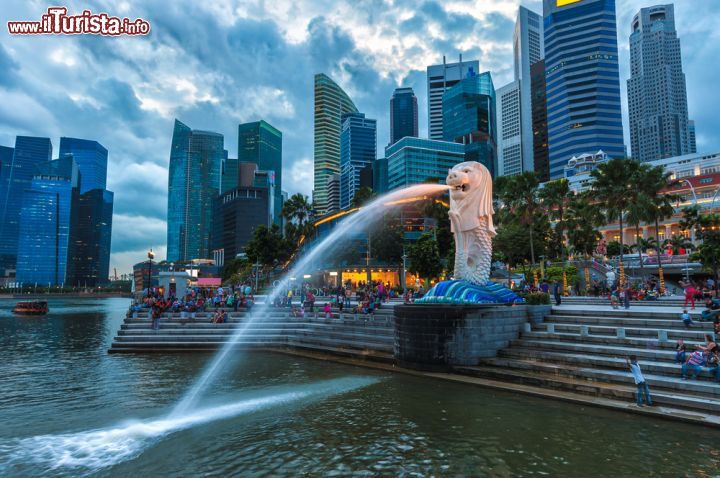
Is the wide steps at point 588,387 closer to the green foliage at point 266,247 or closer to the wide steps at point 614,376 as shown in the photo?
the wide steps at point 614,376

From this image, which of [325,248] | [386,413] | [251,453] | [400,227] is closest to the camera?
[251,453]

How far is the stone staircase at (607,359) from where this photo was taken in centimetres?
1109

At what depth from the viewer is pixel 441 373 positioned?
613 inches

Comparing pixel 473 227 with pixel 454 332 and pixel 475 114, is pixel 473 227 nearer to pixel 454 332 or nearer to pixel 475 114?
pixel 454 332

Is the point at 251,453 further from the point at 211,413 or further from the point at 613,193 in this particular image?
the point at 613,193

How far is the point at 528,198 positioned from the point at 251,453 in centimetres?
4269

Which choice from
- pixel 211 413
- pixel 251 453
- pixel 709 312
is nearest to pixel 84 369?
pixel 211 413

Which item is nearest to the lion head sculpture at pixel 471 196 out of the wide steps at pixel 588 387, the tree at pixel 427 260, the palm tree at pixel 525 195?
the wide steps at pixel 588 387

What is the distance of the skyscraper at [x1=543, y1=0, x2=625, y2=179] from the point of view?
501 feet

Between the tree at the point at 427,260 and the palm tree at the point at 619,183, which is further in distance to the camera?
the tree at the point at 427,260

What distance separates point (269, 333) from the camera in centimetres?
2441

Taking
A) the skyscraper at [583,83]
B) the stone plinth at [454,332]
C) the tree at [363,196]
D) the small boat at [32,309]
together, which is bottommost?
the small boat at [32,309]

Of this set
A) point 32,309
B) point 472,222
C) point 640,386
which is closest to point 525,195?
point 472,222

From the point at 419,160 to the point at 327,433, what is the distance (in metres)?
130
